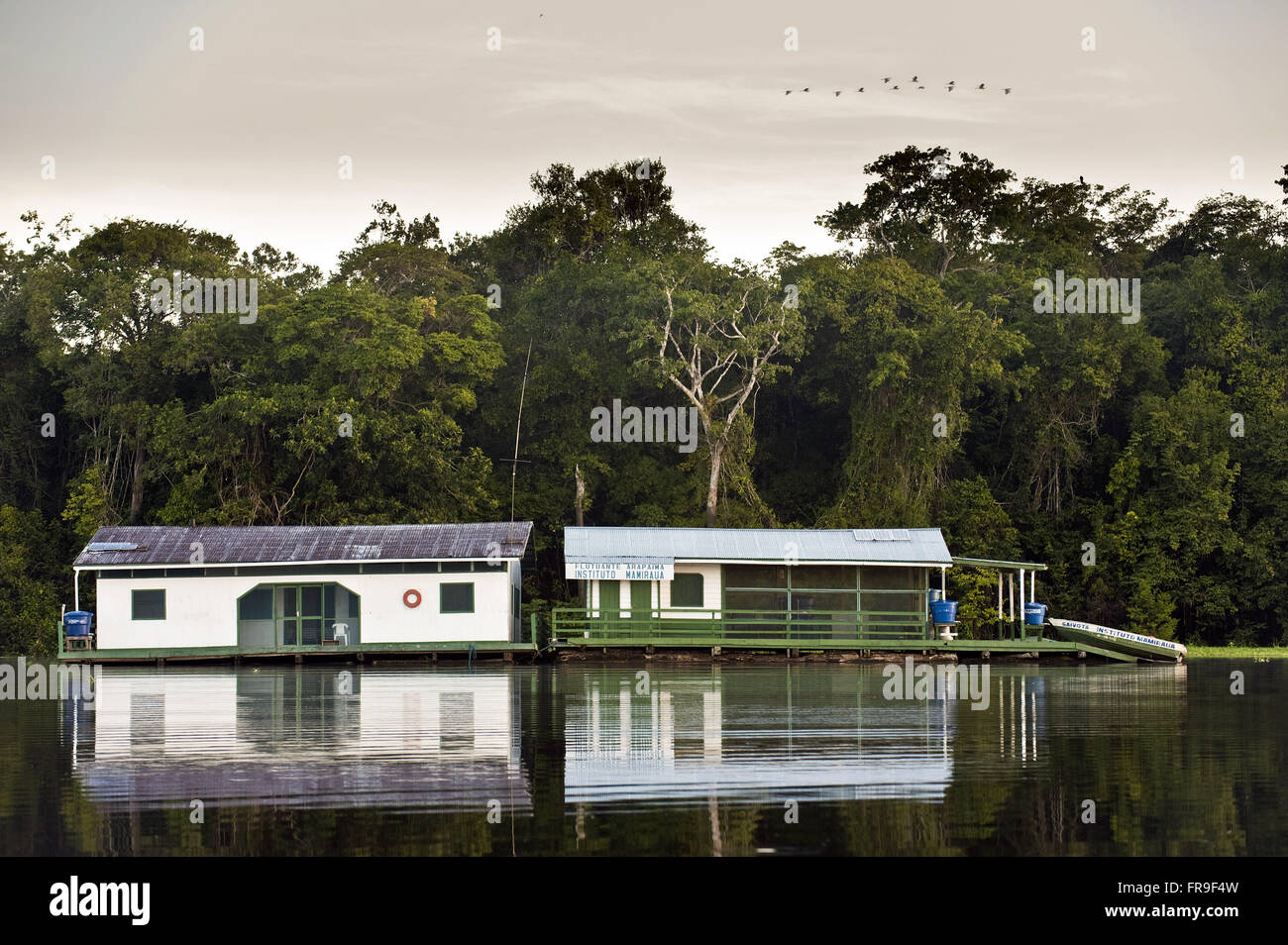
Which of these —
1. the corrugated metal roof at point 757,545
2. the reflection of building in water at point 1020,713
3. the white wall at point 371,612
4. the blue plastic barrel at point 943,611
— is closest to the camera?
the reflection of building in water at point 1020,713

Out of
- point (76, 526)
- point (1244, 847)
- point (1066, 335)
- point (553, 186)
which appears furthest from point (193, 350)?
point (1244, 847)

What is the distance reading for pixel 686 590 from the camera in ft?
127

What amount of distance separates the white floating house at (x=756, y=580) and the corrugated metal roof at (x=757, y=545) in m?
0.02

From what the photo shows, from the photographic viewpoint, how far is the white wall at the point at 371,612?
37625mm

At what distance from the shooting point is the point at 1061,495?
5138 cm

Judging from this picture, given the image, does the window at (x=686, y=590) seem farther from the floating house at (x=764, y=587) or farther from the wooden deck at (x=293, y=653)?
the wooden deck at (x=293, y=653)

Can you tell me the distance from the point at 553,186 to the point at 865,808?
41841mm

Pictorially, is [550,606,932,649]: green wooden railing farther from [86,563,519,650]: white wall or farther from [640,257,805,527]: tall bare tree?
[640,257,805,527]: tall bare tree

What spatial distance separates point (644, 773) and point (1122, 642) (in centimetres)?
2396
